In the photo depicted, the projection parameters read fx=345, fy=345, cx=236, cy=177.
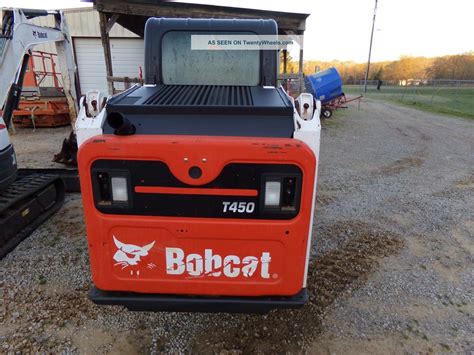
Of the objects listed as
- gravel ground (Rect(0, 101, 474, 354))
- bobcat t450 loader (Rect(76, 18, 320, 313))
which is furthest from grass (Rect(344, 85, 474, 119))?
bobcat t450 loader (Rect(76, 18, 320, 313))

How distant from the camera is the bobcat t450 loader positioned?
1868 millimetres

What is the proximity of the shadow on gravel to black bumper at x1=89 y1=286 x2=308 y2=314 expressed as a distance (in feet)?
2.10

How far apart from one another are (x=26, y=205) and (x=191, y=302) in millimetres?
3265

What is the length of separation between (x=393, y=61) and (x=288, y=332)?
80.5 m

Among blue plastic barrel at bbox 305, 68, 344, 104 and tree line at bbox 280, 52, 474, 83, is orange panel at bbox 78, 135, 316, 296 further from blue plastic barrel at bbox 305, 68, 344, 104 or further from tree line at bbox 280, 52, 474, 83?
tree line at bbox 280, 52, 474, 83

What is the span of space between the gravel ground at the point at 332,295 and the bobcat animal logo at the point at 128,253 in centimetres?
92

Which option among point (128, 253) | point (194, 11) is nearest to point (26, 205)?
point (128, 253)

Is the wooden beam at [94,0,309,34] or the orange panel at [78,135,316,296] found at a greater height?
the wooden beam at [94,0,309,34]

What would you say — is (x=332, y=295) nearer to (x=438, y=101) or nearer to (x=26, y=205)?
(x=26, y=205)

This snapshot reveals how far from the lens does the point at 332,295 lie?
3.23 meters

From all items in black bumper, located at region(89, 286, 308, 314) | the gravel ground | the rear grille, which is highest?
the rear grille

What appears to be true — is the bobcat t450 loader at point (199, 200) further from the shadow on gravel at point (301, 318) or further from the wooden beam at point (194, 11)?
the wooden beam at point (194, 11)

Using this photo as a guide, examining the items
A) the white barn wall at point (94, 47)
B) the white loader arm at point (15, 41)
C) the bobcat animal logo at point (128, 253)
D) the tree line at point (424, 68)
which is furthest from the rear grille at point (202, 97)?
the tree line at point (424, 68)

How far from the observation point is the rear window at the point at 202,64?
325cm
